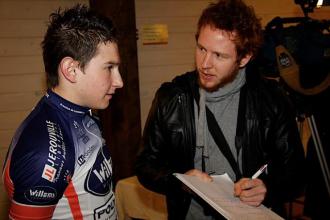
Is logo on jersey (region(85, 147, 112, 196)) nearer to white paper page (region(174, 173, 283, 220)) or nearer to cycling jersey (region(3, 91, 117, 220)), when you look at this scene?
cycling jersey (region(3, 91, 117, 220))

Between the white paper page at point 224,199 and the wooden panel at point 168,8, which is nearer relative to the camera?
the white paper page at point 224,199

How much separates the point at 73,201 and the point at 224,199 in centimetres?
52

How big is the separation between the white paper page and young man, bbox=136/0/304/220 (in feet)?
0.41

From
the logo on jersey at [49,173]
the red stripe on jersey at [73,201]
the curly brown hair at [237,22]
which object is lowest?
the red stripe on jersey at [73,201]

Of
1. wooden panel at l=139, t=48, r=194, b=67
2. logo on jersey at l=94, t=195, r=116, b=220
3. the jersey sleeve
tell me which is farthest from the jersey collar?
wooden panel at l=139, t=48, r=194, b=67

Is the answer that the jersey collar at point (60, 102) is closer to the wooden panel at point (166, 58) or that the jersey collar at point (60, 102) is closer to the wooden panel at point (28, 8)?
the wooden panel at point (28, 8)

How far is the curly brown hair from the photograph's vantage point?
1375 millimetres

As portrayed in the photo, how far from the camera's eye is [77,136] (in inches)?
42.4

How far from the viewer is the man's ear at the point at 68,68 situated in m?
1.07

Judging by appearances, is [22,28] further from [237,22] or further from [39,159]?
[39,159]

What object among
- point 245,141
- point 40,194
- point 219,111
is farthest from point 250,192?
point 40,194

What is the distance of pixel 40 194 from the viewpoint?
0.91 metres

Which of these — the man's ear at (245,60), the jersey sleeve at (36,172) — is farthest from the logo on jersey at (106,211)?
the man's ear at (245,60)

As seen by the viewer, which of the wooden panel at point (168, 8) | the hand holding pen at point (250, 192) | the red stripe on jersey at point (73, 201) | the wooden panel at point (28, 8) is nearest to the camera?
the red stripe on jersey at point (73, 201)
